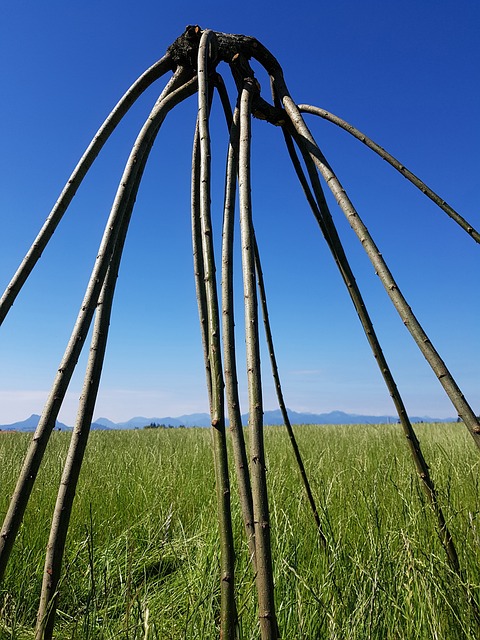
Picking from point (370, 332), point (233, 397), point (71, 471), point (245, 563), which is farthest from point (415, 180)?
point (245, 563)

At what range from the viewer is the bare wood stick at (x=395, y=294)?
893mm

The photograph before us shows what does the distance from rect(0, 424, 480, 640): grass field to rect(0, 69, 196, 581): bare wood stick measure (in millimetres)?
145

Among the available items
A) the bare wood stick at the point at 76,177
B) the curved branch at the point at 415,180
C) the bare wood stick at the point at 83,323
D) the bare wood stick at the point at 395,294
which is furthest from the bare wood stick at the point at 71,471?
the curved branch at the point at 415,180

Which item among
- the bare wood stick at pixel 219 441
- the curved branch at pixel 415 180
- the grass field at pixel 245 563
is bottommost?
the grass field at pixel 245 563

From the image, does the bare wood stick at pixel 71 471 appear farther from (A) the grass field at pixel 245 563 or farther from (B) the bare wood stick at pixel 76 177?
(B) the bare wood stick at pixel 76 177

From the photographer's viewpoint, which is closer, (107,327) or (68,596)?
(107,327)

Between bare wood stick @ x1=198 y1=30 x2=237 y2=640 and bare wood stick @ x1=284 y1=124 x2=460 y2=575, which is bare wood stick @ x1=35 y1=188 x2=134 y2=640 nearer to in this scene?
bare wood stick @ x1=198 y1=30 x2=237 y2=640

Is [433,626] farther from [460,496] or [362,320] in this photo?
[460,496]

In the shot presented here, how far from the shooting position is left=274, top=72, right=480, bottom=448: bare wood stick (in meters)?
0.89

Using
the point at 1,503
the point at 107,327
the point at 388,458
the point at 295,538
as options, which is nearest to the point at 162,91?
the point at 107,327

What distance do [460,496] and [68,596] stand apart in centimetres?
157

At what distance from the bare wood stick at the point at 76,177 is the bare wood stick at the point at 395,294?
0.47 m

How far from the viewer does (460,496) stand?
81.0 inches

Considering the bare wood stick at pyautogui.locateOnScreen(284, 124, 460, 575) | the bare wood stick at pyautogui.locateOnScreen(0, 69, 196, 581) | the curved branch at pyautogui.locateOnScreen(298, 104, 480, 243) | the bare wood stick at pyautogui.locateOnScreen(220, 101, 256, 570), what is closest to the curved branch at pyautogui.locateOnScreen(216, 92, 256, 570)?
the bare wood stick at pyautogui.locateOnScreen(220, 101, 256, 570)
